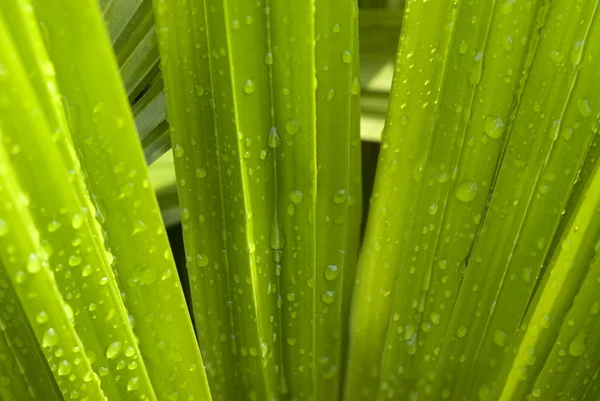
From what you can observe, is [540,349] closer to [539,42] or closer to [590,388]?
[590,388]

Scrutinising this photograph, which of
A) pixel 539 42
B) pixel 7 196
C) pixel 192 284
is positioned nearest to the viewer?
pixel 7 196

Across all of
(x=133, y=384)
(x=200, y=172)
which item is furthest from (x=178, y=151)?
(x=133, y=384)

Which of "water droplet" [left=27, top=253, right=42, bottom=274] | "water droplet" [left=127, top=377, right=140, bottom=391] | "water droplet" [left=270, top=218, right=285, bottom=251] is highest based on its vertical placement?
"water droplet" [left=270, top=218, right=285, bottom=251]

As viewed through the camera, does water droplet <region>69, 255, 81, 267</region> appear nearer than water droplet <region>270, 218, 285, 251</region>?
Yes

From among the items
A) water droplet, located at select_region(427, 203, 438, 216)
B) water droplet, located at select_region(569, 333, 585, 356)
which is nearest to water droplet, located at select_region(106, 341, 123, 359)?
water droplet, located at select_region(427, 203, 438, 216)

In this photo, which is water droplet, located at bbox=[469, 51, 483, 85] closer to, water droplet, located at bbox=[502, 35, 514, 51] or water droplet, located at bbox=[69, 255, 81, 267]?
water droplet, located at bbox=[502, 35, 514, 51]

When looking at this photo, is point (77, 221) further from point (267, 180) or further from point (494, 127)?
point (494, 127)

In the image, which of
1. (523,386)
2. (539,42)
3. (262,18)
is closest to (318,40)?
(262,18)
